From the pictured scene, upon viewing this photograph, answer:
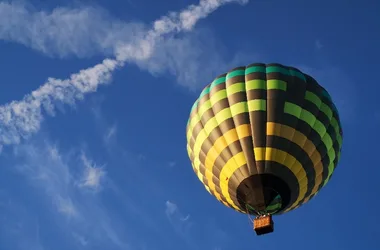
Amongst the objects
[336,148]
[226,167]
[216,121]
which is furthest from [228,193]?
[336,148]

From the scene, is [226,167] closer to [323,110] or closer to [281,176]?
[281,176]

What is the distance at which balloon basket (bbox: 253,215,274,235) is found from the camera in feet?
66.9

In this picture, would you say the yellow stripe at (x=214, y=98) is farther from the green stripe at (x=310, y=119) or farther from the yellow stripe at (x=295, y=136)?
the yellow stripe at (x=295, y=136)

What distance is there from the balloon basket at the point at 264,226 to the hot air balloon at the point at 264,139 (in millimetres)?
31

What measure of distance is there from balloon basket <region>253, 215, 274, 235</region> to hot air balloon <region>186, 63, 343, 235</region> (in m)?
0.03

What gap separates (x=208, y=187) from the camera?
2322cm

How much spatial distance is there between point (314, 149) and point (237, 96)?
312cm

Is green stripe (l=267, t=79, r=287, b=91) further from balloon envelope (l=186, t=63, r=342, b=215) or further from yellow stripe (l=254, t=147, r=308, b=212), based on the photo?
yellow stripe (l=254, t=147, r=308, b=212)

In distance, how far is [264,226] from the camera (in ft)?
66.9

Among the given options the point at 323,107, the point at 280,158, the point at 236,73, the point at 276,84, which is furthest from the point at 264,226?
the point at 236,73

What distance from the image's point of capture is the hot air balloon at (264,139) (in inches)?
823

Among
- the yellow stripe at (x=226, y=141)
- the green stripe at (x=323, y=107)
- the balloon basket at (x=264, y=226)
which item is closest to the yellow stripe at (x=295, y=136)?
the yellow stripe at (x=226, y=141)

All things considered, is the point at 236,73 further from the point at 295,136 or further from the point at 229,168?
the point at 229,168

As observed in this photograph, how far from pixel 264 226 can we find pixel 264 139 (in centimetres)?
276
